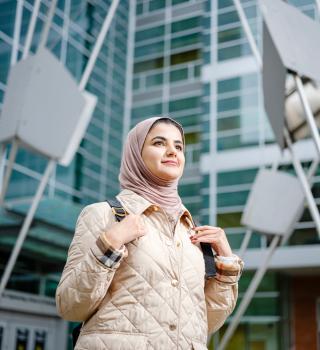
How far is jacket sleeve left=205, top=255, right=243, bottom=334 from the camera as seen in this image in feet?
7.93

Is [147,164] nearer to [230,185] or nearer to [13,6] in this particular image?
[13,6]

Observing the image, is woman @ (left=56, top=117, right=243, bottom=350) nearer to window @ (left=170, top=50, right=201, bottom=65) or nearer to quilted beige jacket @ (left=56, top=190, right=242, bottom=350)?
quilted beige jacket @ (left=56, top=190, right=242, bottom=350)

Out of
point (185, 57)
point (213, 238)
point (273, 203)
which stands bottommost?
point (213, 238)

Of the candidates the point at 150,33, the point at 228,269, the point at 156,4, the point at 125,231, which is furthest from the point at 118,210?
the point at 156,4

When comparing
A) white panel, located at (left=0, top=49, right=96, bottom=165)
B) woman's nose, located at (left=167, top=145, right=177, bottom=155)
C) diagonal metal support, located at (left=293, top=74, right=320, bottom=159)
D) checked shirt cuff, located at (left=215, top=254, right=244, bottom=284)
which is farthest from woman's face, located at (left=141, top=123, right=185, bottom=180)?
white panel, located at (left=0, top=49, right=96, bottom=165)

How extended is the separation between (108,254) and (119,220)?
20 centimetres

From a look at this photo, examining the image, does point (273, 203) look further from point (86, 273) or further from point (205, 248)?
point (86, 273)

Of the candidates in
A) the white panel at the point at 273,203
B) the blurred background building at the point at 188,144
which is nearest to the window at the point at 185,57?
the blurred background building at the point at 188,144

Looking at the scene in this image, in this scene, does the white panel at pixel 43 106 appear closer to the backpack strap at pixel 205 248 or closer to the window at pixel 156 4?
the backpack strap at pixel 205 248

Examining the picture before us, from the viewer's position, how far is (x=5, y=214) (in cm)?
1630

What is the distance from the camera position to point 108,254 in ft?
6.77

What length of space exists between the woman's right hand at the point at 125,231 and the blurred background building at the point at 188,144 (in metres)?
15.1

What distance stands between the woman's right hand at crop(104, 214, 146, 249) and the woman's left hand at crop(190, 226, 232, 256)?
1.02 feet

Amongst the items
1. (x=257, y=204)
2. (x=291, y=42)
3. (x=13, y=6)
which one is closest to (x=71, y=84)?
(x=291, y=42)
